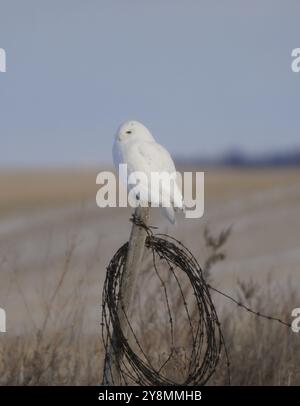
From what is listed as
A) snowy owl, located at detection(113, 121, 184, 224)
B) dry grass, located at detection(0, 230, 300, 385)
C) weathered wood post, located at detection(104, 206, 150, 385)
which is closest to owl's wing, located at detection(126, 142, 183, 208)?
snowy owl, located at detection(113, 121, 184, 224)

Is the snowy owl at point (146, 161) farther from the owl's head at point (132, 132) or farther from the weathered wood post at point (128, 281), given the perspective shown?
the weathered wood post at point (128, 281)

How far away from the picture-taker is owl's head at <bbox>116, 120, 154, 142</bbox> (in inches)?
316

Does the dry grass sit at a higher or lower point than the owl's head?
lower

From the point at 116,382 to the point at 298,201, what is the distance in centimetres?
2475

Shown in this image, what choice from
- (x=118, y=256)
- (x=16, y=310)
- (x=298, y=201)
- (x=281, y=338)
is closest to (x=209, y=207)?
(x=298, y=201)

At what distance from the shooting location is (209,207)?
33594 mm

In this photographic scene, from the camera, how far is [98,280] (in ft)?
61.8

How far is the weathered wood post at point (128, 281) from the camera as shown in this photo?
7.36 meters

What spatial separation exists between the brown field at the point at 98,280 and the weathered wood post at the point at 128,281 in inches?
42.6

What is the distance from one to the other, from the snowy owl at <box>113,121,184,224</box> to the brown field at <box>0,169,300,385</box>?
2.38ft

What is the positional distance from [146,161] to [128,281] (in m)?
0.94

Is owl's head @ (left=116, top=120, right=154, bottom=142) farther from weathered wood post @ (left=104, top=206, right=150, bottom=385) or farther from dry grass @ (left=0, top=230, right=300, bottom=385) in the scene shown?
dry grass @ (left=0, top=230, right=300, bottom=385)

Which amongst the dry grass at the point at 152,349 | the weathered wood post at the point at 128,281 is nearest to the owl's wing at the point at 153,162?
the weathered wood post at the point at 128,281
